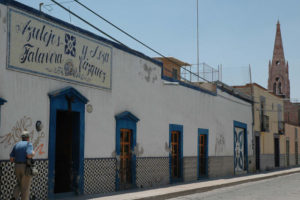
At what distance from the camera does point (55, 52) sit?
11727 millimetres

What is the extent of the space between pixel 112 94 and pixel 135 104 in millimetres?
1500

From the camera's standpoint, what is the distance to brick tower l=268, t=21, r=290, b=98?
7750cm

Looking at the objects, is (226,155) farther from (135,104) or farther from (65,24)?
(65,24)

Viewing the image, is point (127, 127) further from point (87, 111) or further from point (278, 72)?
point (278, 72)

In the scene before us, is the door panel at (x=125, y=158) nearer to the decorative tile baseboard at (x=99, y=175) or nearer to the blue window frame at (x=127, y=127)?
the blue window frame at (x=127, y=127)

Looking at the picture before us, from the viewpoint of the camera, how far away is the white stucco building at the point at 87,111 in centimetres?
1042

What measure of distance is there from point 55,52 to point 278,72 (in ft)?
233

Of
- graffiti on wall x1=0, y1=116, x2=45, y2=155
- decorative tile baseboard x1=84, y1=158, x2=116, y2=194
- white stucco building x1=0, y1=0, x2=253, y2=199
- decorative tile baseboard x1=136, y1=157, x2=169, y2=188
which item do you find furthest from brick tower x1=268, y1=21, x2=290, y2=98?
graffiti on wall x1=0, y1=116, x2=45, y2=155

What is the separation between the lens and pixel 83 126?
12594mm

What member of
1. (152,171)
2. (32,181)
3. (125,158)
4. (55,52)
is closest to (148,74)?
(125,158)

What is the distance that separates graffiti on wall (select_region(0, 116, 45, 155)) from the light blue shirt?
26.9 inches

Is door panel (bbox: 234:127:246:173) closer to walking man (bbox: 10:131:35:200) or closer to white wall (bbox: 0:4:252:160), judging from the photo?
white wall (bbox: 0:4:252:160)

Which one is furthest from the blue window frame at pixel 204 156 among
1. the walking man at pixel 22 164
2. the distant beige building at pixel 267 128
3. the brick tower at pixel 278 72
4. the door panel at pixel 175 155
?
the brick tower at pixel 278 72

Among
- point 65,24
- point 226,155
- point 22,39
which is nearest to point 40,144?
point 22,39
